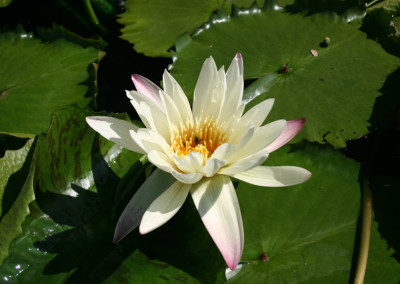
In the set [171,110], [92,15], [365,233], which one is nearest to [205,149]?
[171,110]

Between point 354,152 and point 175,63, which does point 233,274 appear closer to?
point 354,152

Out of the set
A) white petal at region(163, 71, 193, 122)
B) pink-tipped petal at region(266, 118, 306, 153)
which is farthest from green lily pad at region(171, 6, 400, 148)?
white petal at region(163, 71, 193, 122)

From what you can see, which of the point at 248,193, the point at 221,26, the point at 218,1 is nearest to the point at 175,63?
the point at 221,26

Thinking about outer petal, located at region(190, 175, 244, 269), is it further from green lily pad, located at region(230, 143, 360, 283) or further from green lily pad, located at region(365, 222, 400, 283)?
green lily pad, located at region(365, 222, 400, 283)

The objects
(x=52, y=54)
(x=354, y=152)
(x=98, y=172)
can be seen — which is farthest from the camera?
(x=52, y=54)

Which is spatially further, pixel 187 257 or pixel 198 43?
pixel 198 43

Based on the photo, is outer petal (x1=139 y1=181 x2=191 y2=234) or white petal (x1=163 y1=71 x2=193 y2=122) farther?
white petal (x1=163 y1=71 x2=193 y2=122)

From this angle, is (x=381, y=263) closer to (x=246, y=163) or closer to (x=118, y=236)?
(x=246, y=163)

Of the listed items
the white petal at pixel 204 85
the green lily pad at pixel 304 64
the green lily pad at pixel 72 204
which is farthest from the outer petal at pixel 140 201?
the green lily pad at pixel 304 64
